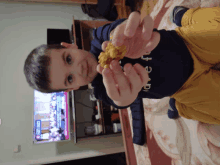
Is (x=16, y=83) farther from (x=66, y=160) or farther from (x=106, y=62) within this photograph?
(x=106, y=62)

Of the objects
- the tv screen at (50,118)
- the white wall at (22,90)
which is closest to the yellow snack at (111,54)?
the tv screen at (50,118)

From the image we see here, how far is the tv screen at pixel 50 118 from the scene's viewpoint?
1438 millimetres

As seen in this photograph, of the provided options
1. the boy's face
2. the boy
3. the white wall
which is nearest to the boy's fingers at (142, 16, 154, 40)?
the boy

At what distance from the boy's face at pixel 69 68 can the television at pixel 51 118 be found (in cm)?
91

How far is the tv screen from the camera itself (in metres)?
1.44

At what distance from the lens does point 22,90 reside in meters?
1.62

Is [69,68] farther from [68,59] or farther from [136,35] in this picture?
[136,35]

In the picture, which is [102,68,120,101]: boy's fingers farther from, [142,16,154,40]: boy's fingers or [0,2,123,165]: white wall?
[0,2,123,165]: white wall

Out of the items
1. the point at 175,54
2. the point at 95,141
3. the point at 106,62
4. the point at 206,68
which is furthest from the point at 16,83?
the point at 206,68

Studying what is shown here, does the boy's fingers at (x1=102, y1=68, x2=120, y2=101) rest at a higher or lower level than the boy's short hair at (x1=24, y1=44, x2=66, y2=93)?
lower

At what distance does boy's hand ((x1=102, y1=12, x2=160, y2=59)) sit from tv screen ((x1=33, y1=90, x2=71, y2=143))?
1.23m

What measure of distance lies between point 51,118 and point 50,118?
11 millimetres

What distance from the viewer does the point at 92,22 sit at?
76.0 inches

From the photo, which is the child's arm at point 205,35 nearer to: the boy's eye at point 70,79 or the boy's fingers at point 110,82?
the boy's fingers at point 110,82
